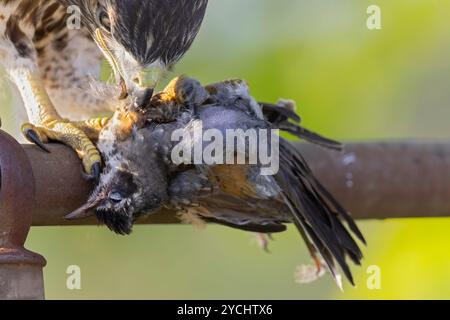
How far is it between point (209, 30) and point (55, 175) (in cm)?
281

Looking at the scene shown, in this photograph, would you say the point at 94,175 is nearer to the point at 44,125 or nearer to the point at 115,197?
the point at 115,197

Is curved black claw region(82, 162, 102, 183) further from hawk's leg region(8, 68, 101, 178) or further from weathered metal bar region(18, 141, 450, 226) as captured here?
weathered metal bar region(18, 141, 450, 226)

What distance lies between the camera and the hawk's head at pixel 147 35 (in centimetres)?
311

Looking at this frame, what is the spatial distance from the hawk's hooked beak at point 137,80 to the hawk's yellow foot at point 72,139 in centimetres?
16

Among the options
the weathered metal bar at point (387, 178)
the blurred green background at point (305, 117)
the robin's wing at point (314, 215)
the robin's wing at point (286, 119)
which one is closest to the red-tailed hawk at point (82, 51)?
the robin's wing at point (286, 119)

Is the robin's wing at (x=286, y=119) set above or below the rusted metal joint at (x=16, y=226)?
above

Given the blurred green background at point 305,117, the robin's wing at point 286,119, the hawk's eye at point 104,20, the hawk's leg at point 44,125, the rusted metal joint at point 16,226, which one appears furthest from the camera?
the blurred green background at point 305,117

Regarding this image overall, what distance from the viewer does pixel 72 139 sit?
3039mm

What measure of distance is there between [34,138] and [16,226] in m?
0.65

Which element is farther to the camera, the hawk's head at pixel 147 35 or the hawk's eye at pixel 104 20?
the hawk's eye at pixel 104 20

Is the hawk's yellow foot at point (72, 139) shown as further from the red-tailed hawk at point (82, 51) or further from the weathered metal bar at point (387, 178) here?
the weathered metal bar at point (387, 178)

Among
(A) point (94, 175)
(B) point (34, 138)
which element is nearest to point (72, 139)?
(B) point (34, 138)

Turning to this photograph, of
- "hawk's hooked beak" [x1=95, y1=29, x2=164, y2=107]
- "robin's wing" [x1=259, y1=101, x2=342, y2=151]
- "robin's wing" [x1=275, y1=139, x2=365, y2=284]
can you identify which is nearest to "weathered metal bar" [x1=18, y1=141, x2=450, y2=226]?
"robin's wing" [x1=259, y1=101, x2=342, y2=151]
